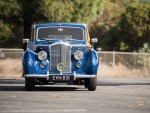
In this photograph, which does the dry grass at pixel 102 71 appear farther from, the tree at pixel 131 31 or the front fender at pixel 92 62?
the tree at pixel 131 31

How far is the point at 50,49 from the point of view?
62.0 ft

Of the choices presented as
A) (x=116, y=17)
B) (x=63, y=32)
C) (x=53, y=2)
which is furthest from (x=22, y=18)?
(x=116, y=17)

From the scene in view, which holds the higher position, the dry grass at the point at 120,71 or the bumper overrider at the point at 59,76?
the bumper overrider at the point at 59,76

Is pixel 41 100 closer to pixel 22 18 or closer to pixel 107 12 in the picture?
pixel 22 18

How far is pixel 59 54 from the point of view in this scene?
744 inches

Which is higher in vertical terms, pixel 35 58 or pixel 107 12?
pixel 107 12

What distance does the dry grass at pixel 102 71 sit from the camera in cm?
3462

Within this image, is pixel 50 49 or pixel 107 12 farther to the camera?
pixel 107 12

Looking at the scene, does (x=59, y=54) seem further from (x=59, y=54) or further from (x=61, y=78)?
(x=61, y=78)

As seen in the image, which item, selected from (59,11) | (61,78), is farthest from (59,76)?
(59,11)

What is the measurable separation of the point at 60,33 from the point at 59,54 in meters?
1.70

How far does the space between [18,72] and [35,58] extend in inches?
625

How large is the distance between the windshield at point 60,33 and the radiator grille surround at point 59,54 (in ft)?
4.21

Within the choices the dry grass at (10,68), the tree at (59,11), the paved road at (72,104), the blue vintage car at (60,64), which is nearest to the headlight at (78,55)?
the blue vintage car at (60,64)
